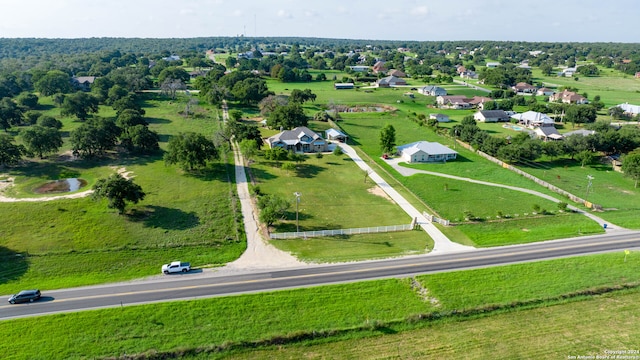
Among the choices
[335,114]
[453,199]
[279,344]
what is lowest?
[279,344]

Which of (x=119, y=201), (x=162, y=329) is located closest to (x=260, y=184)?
(x=119, y=201)

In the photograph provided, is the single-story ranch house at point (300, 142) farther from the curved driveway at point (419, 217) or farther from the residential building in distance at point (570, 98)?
the residential building in distance at point (570, 98)

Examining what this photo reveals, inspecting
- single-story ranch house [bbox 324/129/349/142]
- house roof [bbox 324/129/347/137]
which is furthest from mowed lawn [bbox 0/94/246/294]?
house roof [bbox 324/129/347/137]

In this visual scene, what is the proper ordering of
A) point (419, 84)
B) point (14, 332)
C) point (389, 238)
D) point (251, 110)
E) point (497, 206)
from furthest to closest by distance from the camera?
point (419, 84) < point (251, 110) < point (497, 206) < point (389, 238) < point (14, 332)

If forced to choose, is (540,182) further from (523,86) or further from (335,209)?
(523,86)

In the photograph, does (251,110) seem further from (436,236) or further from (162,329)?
(162,329)

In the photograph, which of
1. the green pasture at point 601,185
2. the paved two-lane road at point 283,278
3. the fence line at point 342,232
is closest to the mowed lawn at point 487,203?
the paved two-lane road at point 283,278

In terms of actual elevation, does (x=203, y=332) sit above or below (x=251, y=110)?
below

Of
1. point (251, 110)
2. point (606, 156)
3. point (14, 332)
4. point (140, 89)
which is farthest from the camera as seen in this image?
point (140, 89)

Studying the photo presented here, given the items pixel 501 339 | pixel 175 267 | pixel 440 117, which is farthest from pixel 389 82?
pixel 501 339
